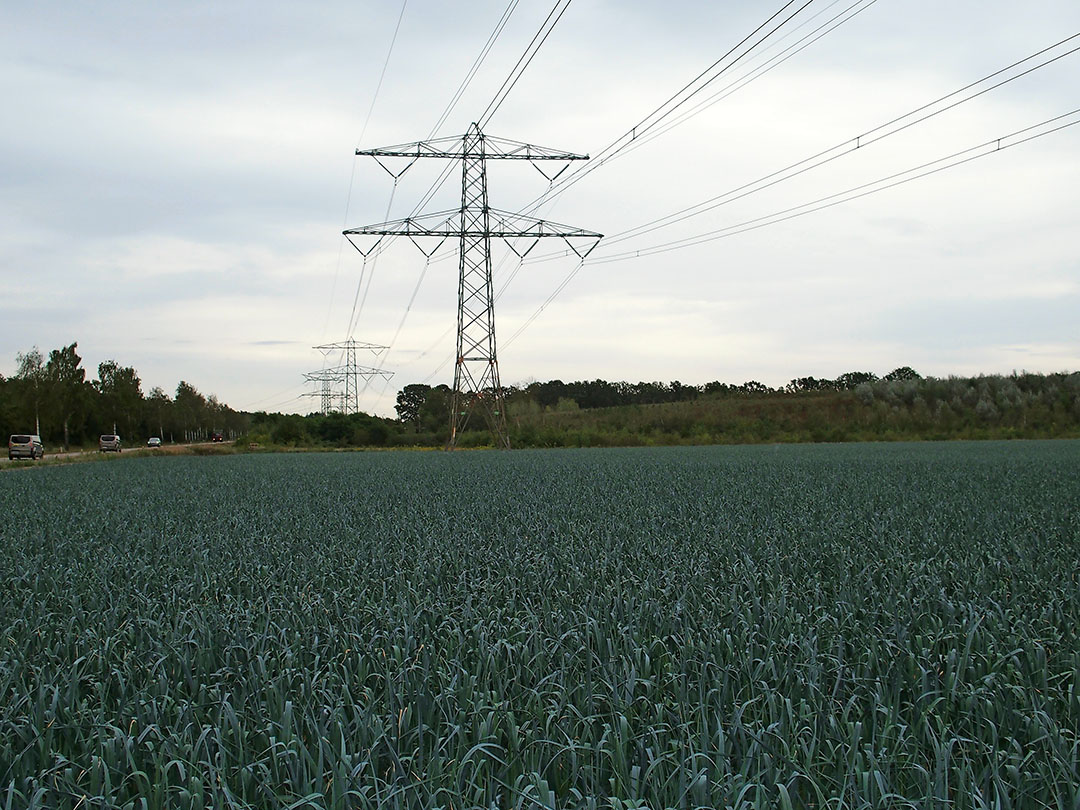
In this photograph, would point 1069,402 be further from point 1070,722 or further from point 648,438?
point 1070,722

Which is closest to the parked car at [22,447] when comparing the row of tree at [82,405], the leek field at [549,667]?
the row of tree at [82,405]

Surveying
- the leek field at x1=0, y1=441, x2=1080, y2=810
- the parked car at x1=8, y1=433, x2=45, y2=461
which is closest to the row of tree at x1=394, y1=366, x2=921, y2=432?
the parked car at x1=8, y1=433, x2=45, y2=461

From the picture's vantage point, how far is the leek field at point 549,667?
2617 mm

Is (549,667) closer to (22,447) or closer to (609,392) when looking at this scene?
(22,447)

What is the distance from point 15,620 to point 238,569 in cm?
205

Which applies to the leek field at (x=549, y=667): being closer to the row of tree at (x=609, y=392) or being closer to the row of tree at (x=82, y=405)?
the row of tree at (x=609, y=392)

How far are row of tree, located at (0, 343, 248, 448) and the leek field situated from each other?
6243cm

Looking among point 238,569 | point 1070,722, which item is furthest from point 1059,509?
point 238,569

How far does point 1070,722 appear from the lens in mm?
3068

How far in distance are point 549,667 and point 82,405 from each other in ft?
243

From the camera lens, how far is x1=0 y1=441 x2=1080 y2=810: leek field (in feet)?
8.59

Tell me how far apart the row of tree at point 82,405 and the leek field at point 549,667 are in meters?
62.4

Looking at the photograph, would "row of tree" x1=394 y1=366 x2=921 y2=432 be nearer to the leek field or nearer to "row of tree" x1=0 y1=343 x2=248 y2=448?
"row of tree" x1=0 y1=343 x2=248 y2=448

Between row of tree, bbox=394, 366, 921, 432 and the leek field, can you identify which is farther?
row of tree, bbox=394, 366, 921, 432
